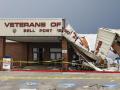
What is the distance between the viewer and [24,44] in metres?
57.1

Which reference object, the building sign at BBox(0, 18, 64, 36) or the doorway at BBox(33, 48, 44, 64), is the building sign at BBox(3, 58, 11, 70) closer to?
the building sign at BBox(0, 18, 64, 36)

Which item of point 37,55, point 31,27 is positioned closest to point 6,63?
point 31,27

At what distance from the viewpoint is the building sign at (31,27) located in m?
41.6

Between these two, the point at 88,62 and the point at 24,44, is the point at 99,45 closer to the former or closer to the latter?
the point at 88,62

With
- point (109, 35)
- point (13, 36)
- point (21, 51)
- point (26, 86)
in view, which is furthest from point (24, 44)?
point (26, 86)

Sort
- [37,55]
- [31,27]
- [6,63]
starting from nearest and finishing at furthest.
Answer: [6,63] → [31,27] → [37,55]

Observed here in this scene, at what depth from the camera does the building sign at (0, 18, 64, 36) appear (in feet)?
137

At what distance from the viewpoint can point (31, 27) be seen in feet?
137

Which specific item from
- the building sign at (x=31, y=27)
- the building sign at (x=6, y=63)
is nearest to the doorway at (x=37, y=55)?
the building sign at (x=31, y=27)

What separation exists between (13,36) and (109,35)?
34.6 ft

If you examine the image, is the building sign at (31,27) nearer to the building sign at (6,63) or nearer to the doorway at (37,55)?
the building sign at (6,63)

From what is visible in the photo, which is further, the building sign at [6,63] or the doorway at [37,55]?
the doorway at [37,55]

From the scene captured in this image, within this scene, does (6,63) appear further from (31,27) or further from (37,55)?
(37,55)

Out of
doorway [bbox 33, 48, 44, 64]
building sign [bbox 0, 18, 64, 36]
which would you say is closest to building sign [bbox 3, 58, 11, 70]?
building sign [bbox 0, 18, 64, 36]
